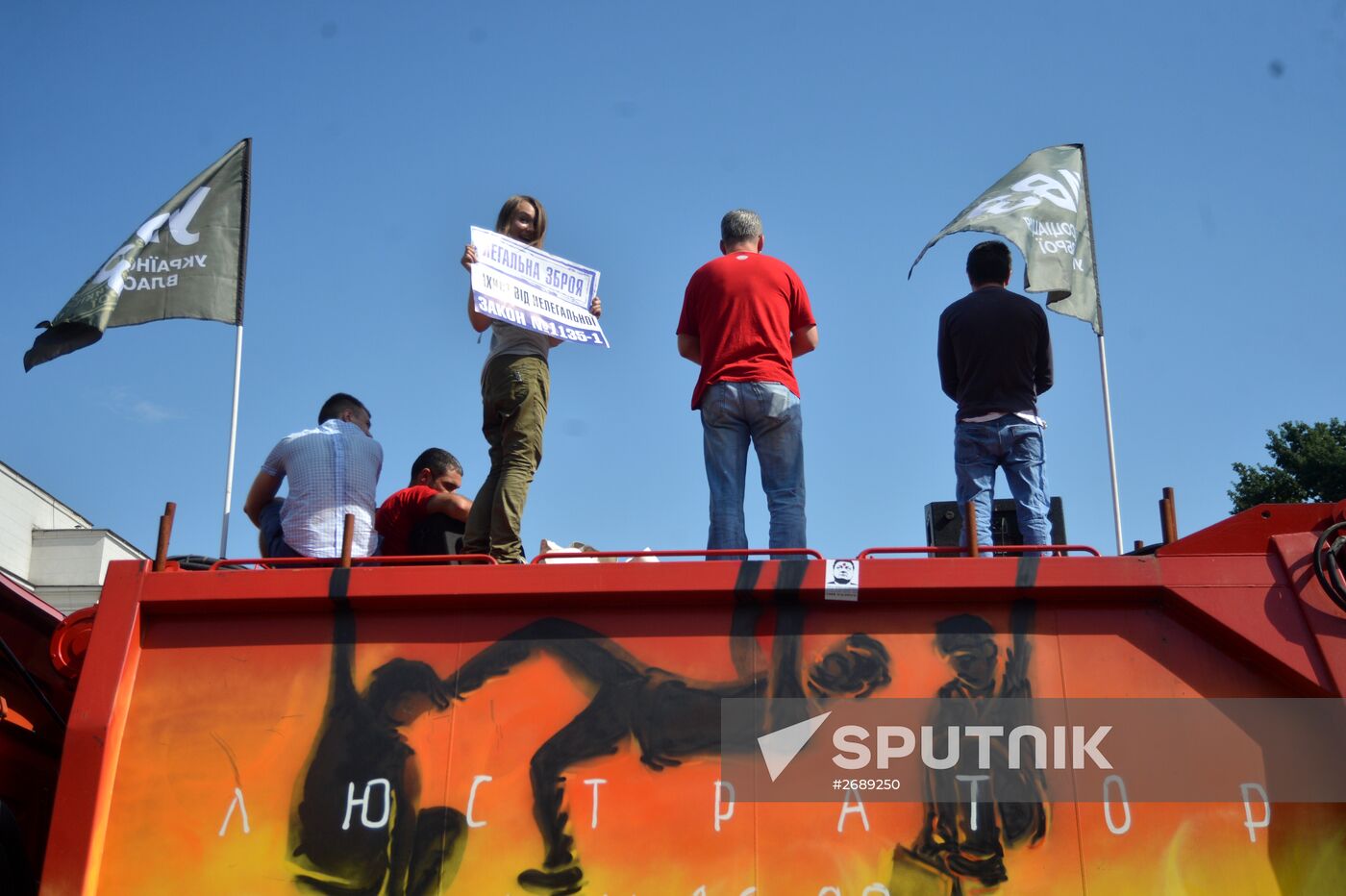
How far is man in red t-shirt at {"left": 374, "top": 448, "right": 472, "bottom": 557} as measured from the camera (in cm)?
633

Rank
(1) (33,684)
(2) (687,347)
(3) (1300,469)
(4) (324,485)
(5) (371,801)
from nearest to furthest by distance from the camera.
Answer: (5) (371,801), (1) (33,684), (4) (324,485), (2) (687,347), (3) (1300,469)

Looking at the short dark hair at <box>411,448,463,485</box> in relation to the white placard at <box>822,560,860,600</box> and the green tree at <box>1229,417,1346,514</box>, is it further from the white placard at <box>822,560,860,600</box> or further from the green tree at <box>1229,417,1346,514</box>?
the green tree at <box>1229,417,1346,514</box>

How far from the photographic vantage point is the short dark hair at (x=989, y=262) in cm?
671

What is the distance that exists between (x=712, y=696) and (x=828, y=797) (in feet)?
1.65

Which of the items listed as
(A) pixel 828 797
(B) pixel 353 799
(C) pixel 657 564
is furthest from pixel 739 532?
(B) pixel 353 799

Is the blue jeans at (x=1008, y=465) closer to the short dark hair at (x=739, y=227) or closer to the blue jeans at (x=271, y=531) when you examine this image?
the short dark hair at (x=739, y=227)

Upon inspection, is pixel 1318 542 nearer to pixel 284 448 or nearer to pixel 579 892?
pixel 579 892

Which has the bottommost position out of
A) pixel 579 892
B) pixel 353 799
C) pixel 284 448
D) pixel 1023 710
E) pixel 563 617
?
pixel 579 892

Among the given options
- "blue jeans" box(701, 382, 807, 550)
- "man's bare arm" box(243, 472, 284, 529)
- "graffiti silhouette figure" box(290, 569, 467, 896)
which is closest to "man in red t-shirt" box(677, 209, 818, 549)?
"blue jeans" box(701, 382, 807, 550)

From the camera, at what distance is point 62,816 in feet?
14.2

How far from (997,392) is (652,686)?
101 inches

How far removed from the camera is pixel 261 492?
21.0 feet

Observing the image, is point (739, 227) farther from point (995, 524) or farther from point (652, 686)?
point (652, 686)


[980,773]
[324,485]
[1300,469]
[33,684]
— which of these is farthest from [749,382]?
[1300,469]
